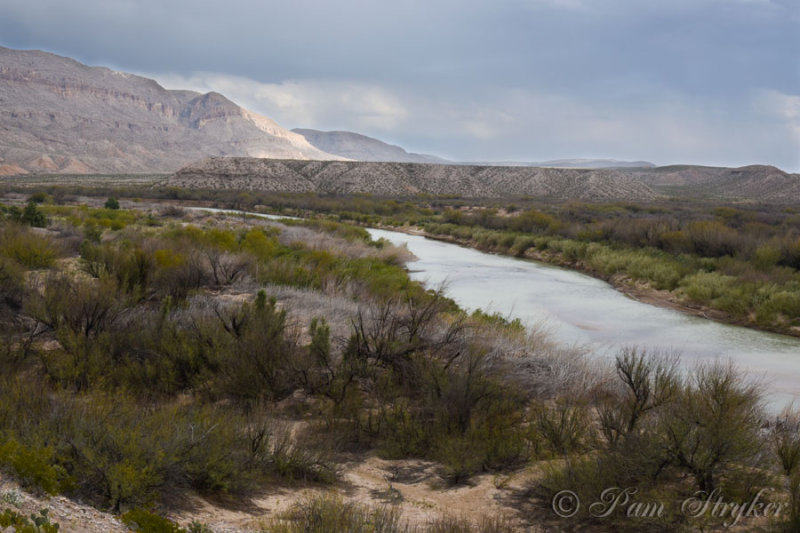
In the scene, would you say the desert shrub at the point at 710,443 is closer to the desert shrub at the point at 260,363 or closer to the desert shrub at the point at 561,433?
the desert shrub at the point at 561,433

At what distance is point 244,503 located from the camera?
5168mm

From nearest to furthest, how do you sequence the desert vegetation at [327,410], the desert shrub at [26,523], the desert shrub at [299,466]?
the desert shrub at [26,523]
the desert vegetation at [327,410]
the desert shrub at [299,466]

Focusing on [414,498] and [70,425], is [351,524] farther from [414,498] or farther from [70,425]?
[70,425]

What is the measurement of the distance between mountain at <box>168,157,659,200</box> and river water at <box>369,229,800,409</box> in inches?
2327

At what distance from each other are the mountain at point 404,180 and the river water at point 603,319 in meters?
59.1

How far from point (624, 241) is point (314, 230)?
691 inches

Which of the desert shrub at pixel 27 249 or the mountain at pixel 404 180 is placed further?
the mountain at pixel 404 180

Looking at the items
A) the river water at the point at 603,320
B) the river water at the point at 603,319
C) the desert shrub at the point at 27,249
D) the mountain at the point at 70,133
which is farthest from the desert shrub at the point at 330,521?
the mountain at the point at 70,133

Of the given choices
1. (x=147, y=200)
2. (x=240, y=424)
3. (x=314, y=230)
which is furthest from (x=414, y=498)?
(x=147, y=200)

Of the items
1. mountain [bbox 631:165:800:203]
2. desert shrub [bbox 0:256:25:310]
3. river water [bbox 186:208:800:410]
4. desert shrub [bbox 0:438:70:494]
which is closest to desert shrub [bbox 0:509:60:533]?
desert shrub [bbox 0:438:70:494]

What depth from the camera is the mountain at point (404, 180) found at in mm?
83812

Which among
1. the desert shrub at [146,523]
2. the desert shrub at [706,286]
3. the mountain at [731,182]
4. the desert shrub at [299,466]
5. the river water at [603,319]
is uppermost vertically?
the mountain at [731,182]

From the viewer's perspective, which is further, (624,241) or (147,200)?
(147,200)

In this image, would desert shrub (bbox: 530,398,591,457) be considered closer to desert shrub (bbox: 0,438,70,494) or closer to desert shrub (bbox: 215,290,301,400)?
desert shrub (bbox: 215,290,301,400)
